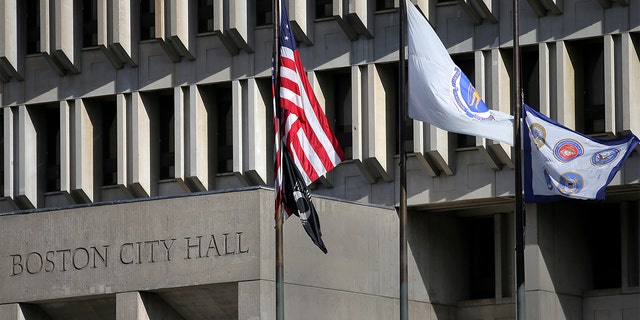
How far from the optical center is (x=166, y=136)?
195 feet

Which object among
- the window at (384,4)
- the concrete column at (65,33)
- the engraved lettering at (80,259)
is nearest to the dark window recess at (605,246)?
the window at (384,4)

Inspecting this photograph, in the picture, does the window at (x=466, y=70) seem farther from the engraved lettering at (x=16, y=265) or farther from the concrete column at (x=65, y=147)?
the engraved lettering at (x=16, y=265)

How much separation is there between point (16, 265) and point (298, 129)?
1297 centimetres

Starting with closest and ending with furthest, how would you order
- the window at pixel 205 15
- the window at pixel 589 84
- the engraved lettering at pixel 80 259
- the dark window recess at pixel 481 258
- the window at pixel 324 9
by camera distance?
the engraved lettering at pixel 80 259, the window at pixel 589 84, the window at pixel 324 9, the window at pixel 205 15, the dark window recess at pixel 481 258

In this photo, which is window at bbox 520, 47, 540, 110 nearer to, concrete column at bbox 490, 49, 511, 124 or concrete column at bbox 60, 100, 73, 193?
concrete column at bbox 490, 49, 511, 124

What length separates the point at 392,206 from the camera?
55.9m

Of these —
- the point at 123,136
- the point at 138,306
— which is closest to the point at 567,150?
the point at 138,306

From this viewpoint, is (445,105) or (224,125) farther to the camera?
(224,125)

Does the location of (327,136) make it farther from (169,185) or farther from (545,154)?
(169,185)

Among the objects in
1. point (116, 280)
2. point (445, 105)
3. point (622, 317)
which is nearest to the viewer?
point (445, 105)

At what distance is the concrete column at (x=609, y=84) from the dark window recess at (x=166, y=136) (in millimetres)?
12670

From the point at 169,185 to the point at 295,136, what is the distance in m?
15.8

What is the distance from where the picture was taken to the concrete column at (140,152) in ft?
192

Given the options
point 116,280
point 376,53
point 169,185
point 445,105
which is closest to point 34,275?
point 116,280
